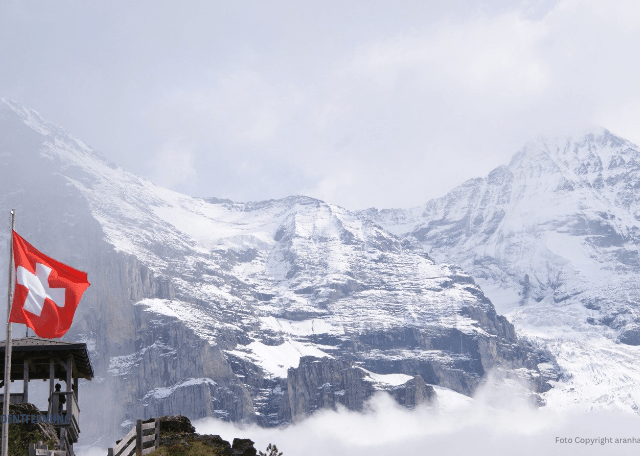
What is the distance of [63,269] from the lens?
43.6m

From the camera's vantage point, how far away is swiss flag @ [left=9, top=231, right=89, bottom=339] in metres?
42.3

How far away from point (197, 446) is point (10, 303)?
850cm

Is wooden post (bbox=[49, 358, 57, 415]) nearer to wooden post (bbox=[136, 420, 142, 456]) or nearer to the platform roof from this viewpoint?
the platform roof

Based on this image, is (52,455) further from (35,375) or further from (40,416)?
(35,375)

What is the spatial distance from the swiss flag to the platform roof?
7.84 meters

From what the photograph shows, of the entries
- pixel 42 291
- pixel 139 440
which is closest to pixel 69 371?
pixel 42 291

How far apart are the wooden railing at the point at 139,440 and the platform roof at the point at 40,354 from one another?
9.09 meters

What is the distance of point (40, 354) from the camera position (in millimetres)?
52688

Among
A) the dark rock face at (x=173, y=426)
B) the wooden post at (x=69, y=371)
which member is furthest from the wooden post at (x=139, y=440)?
the wooden post at (x=69, y=371)

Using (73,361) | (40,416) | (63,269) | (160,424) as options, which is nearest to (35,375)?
(73,361)

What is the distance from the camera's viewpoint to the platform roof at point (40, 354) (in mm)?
51594

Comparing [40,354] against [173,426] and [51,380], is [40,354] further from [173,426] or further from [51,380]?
[173,426]

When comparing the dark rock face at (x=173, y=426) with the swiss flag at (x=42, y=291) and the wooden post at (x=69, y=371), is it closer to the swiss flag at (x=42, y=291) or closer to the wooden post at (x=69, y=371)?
the wooden post at (x=69, y=371)

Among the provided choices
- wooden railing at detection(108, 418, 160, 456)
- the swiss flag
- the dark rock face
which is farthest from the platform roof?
wooden railing at detection(108, 418, 160, 456)
